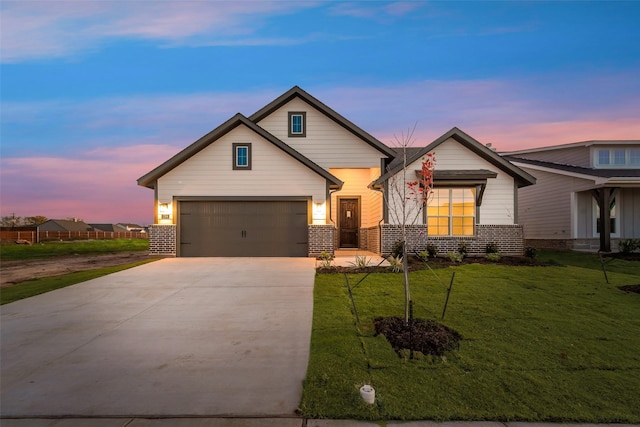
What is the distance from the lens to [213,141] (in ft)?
48.3

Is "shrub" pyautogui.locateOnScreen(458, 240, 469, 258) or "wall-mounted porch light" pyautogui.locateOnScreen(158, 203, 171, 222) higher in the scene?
"wall-mounted porch light" pyautogui.locateOnScreen(158, 203, 171, 222)

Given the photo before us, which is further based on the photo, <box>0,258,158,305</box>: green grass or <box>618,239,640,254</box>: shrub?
<box>618,239,640,254</box>: shrub

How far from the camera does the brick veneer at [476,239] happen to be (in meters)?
14.5

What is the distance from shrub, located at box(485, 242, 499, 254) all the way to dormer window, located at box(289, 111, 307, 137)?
385 inches

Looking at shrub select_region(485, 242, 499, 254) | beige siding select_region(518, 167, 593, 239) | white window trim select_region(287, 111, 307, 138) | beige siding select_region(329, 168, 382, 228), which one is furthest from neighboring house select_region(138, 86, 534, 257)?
beige siding select_region(518, 167, 593, 239)

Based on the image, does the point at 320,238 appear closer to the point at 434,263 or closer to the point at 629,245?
the point at 434,263

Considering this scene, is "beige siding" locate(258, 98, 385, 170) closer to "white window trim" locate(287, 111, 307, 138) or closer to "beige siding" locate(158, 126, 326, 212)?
"white window trim" locate(287, 111, 307, 138)

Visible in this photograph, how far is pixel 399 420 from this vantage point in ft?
10.4

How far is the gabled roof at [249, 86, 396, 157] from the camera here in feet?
53.3

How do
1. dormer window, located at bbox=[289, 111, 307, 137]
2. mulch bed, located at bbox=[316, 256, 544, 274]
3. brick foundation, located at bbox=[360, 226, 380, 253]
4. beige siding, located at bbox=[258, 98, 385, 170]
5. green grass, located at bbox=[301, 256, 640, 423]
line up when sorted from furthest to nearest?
dormer window, located at bbox=[289, 111, 307, 137]
beige siding, located at bbox=[258, 98, 385, 170]
brick foundation, located at bbox=[360, 226, 380, 253]
mulch bed, located at bbox=[316, 256, 544, 274]
green grass, located at bbox=[301, 256, 640, 423]

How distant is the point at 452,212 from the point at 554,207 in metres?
9.01

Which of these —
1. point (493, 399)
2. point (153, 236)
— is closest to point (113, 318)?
point (493, 399)

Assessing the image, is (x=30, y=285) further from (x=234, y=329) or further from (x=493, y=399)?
(x=493, y=399)

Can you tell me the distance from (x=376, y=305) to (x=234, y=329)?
2.82 m
